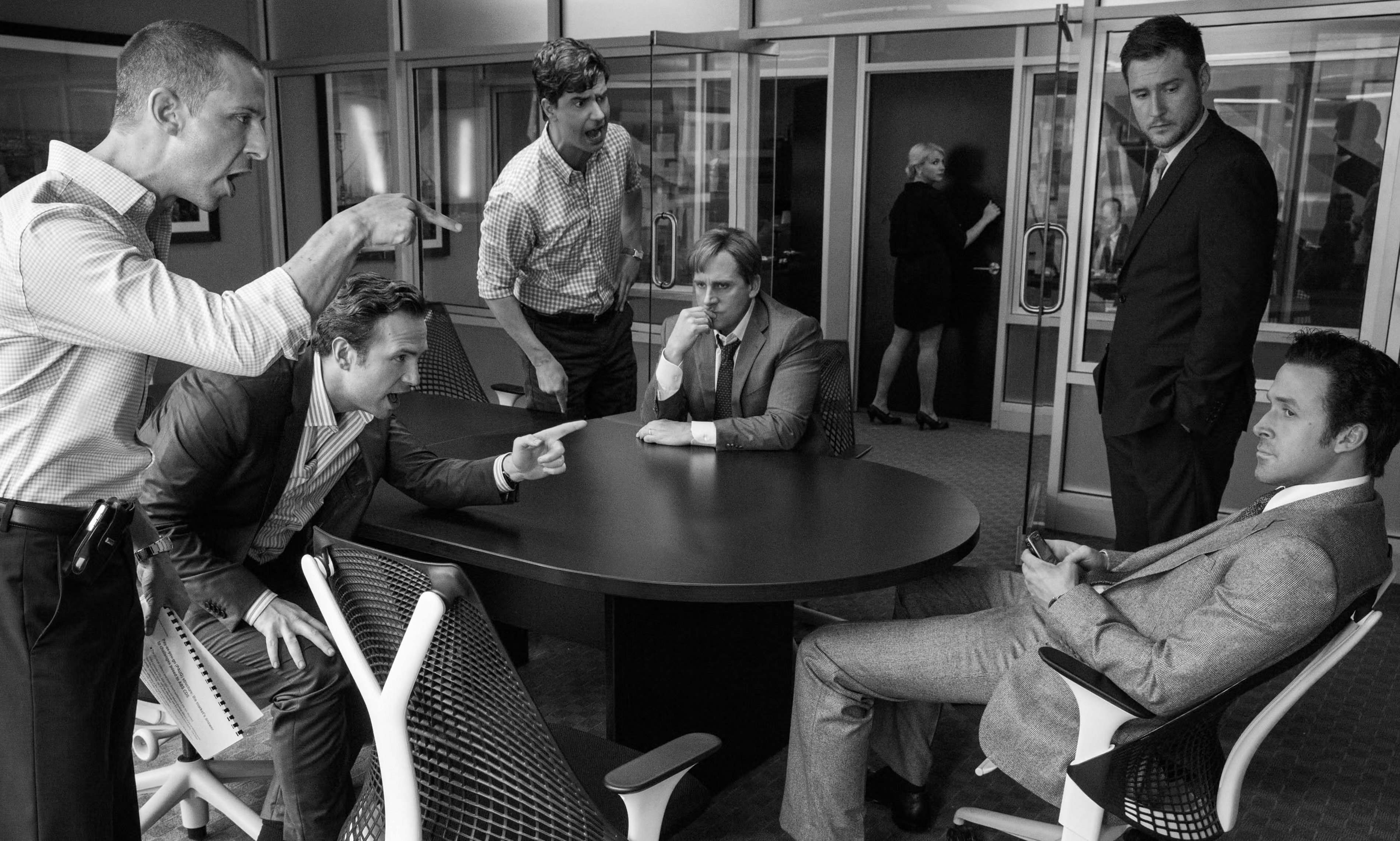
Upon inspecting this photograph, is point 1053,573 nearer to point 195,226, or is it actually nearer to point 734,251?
Result: point 734,251

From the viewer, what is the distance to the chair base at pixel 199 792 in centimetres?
251

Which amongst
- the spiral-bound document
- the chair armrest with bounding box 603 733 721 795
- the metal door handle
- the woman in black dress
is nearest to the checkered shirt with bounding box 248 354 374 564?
the spiral-bound document

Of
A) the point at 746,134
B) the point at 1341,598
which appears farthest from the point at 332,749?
the point at 746,134

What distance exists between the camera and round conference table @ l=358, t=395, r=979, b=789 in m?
2.21

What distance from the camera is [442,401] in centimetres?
389

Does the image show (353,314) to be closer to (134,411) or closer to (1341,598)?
(134,411)

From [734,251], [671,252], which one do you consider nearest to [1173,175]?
[734,251]

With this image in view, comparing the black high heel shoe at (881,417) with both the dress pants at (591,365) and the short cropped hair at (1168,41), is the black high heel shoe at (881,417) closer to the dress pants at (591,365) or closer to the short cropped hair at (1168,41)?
the dress pants at (591,365)

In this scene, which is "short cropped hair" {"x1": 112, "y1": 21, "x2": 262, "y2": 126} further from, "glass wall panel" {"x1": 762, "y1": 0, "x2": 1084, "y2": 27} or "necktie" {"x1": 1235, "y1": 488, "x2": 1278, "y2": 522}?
"glass wall panel" {"x1": 762, "y1": 0, "x2": 1084, "y2": 27}

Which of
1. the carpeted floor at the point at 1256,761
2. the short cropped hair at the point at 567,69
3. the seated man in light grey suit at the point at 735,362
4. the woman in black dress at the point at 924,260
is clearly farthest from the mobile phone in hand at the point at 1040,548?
the woman in black dress at the point at 924,260

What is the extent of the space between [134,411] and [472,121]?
541cm

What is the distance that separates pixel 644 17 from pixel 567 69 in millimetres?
2714

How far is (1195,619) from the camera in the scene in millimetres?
2031

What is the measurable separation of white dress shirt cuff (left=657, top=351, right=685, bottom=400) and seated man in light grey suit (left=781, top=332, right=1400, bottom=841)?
1019mm
